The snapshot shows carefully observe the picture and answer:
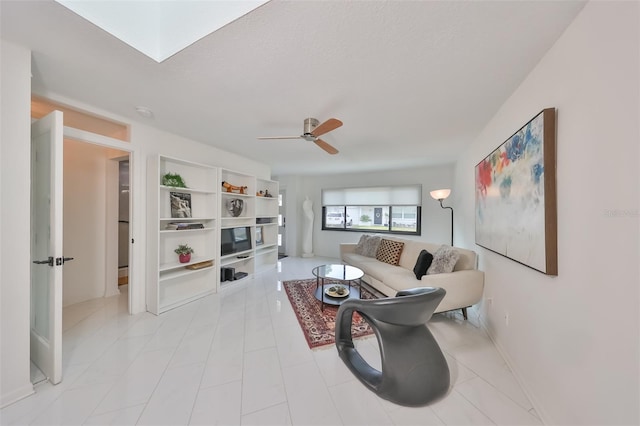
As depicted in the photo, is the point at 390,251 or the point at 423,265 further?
the point at 390,251

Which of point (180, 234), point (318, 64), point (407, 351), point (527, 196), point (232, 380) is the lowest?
point (232, 380)

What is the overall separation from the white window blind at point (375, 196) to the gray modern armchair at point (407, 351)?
390 cm

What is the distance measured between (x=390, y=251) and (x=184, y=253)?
3.09 m

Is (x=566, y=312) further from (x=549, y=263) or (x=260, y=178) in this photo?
(x=260, y=178)

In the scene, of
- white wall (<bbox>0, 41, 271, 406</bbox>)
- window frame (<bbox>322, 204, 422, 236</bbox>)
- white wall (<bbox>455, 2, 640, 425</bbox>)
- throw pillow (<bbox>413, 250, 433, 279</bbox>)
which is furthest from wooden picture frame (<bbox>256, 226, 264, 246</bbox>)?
white wall (<bbox>455, 2, 640, 425</bbox>)

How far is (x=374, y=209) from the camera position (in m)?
5.53

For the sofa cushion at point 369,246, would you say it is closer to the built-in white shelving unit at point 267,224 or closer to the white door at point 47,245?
the built-in white shelving unit at point 267,224

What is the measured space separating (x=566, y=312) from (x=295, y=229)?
5276mm

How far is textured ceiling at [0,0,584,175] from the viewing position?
1.14 metres

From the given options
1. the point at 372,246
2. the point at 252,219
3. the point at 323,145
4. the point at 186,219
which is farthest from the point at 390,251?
the point at 186,219

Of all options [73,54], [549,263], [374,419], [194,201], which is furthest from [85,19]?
[549,263]

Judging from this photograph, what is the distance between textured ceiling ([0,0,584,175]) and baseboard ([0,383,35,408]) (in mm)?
2196

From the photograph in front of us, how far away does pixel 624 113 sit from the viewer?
0.88 m

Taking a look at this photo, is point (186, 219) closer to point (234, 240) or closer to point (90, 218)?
point (234, 240)
